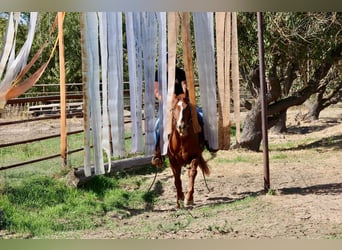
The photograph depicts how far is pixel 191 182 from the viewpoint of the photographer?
3.86 m

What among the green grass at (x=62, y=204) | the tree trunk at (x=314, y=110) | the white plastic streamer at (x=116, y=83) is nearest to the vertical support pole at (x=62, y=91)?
the green grass at (x=62, y=204)

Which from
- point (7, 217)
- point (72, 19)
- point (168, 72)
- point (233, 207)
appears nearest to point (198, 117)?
point (168, 72)

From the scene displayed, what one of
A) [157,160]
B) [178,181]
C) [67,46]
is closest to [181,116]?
[157,160]

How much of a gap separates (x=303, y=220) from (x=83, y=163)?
5.79 feet

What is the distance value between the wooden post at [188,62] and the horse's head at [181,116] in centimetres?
4

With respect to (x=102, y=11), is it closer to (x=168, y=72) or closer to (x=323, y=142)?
(x=168, y=72)

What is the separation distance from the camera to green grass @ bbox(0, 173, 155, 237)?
368cm

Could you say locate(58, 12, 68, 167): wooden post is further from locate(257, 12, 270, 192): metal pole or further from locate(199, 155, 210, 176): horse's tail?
locate(257, 12, 270, 192): metal pole

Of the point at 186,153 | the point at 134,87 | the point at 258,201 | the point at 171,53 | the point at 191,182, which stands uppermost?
the point at 171,53

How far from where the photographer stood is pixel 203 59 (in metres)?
3.88

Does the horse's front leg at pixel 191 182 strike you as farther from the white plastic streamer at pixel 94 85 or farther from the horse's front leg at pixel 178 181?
the white plastic streamer at pixel 94 85

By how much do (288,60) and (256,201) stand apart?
121 centimetres

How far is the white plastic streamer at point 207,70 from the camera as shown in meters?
3.86

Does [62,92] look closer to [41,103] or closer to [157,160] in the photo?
[41,103]
